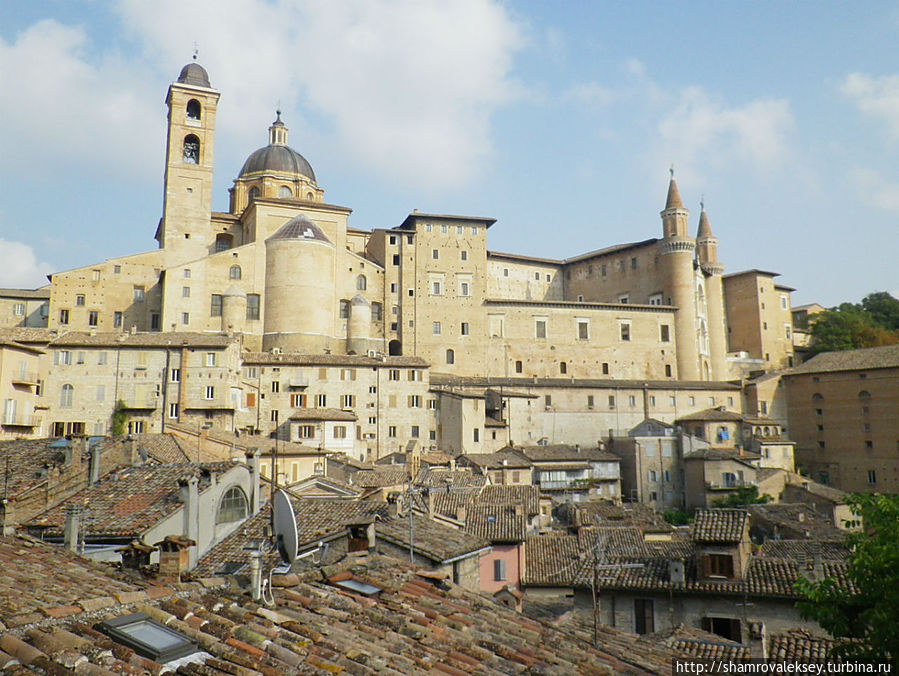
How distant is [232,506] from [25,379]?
97.8ft

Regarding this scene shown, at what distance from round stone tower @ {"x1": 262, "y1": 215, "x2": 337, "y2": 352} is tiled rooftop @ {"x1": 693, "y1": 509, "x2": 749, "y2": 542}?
4746 cm

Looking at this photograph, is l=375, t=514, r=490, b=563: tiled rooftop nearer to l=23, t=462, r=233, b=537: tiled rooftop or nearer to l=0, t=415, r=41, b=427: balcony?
l=23, t=462, r=233, b=537: tiled rooftop

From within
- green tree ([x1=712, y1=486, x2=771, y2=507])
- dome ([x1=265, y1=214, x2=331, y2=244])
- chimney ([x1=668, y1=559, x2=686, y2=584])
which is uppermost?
dome ([x1=265, y1=214, x2=331, y2=244])

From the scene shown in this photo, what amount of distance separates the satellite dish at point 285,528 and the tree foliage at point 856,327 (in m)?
79.0

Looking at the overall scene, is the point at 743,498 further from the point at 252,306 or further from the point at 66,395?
the point at 66,395

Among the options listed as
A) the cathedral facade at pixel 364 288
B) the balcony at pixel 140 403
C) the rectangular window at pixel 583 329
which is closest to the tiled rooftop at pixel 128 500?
the balcony at pixel 140 403

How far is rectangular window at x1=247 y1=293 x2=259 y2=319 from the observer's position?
62781mm

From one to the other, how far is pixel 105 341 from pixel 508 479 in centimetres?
2720

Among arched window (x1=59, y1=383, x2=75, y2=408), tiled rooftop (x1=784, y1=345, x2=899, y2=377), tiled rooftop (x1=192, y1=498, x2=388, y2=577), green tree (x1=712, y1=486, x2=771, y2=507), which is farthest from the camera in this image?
tiled rooftop (x1=784, y1=345, x2=899, y2=377)

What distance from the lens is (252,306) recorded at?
62781 mm

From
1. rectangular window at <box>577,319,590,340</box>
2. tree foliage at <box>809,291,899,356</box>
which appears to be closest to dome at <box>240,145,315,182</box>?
rectangular window at <box>577,319,590,340</box>

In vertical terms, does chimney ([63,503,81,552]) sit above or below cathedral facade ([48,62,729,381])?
below

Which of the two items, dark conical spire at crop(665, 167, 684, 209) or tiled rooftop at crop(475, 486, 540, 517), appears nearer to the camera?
tiled rooftop at crop(475, 486, 540, 517)

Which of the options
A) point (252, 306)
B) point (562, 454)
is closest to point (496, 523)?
point (562, 454)
